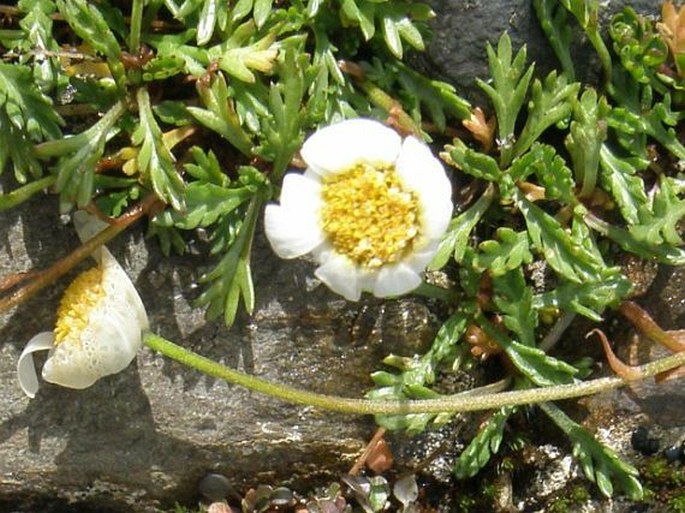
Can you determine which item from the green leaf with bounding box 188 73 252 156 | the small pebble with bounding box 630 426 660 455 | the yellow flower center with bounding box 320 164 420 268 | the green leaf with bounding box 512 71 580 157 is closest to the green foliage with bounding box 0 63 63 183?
the green leaf with bounding box 188 73 252 156

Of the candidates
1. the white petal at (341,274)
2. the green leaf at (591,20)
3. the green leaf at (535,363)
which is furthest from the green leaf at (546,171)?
the white petal at (341,274)

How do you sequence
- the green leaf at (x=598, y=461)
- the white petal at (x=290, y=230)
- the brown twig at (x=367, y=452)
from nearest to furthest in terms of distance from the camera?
the white petal at (x=290, y=230), the green leaf at (x=598, y=461), the brown twig at (x=367, y=452)

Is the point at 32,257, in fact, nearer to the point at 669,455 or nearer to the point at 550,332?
the point at 550,332

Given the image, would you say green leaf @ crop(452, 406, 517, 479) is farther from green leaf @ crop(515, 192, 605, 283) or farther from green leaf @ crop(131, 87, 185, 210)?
green leaf @ crop(131, 87, 185, 210)

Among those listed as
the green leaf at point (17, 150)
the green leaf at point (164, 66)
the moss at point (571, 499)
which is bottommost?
the moss at point (571, 499)

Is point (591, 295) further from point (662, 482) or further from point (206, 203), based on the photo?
point (206, 203)

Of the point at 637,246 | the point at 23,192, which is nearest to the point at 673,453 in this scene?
the point at 637,246

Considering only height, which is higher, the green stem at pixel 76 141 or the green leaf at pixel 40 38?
the green leaf at pixel 40 38

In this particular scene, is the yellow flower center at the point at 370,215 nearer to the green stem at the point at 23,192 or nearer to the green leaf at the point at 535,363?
the green leaf at the point at 535,363
